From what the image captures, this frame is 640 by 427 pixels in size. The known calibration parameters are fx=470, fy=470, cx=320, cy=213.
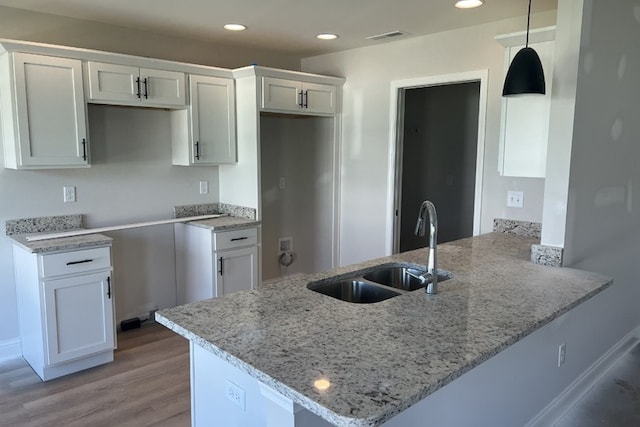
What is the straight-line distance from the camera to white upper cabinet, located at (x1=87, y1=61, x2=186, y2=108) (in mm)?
3246

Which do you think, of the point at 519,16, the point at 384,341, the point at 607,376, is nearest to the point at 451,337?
the point at 384,341

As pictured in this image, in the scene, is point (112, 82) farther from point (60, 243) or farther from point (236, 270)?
point (236, 270)

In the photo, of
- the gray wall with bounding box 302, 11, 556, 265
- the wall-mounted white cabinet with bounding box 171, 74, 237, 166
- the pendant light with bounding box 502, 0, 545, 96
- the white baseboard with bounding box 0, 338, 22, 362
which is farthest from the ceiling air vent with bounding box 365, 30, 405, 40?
the white baseboard with bounding box 0, 338, 22, 362

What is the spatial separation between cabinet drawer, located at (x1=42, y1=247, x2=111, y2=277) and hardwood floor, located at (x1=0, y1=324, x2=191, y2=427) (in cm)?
71

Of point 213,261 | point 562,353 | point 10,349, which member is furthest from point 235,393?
point 10,349

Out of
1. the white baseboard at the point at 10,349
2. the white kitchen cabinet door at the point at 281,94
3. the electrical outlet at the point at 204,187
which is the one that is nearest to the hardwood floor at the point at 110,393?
the white baseboard at the point at 10,349

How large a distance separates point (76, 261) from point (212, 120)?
1.55 metres

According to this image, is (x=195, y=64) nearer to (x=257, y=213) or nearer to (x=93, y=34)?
(x=93, y=34)

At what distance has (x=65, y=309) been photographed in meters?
2.99

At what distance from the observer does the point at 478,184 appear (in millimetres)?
3572

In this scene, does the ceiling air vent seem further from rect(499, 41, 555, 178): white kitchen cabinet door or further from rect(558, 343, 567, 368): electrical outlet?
rect(558, 343, 567, 368): electrical outlet

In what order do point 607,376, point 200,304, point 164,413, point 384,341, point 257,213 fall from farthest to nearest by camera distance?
point 257,213
point 607,376
point 164,413
point 200,304
point 384,341

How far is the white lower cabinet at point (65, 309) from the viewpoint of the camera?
292 centimetres

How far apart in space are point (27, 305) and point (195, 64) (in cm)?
229
